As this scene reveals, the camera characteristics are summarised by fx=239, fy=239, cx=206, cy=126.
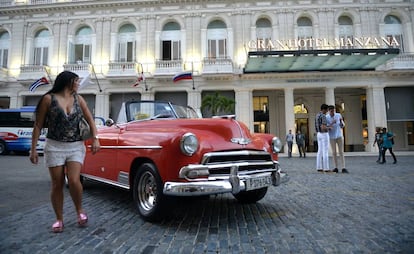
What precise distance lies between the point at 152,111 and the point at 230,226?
224cm

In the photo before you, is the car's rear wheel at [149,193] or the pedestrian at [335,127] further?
the pedestrian at [335,127]

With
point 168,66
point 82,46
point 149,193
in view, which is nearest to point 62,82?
point 149,193

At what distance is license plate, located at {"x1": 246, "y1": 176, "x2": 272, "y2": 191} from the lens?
8.84 feet

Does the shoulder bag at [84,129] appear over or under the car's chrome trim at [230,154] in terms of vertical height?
over

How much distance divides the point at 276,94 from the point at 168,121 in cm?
→ 1999

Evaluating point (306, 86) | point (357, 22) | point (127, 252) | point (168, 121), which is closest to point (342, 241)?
point (127, 252)

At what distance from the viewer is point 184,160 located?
8.54 ft

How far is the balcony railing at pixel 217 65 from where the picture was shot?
61.0 ft

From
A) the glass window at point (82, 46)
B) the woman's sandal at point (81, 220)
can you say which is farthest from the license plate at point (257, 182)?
the glass window at point (82, 46)

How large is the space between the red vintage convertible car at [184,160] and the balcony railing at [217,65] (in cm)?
1540

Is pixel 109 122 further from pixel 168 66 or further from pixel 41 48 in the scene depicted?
pixel 41 48

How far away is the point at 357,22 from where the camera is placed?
764 inches

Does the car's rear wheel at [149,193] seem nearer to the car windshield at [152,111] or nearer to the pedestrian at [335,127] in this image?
the car windshield at [152,111]

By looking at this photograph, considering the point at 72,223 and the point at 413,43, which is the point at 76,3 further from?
the point at 413,43
